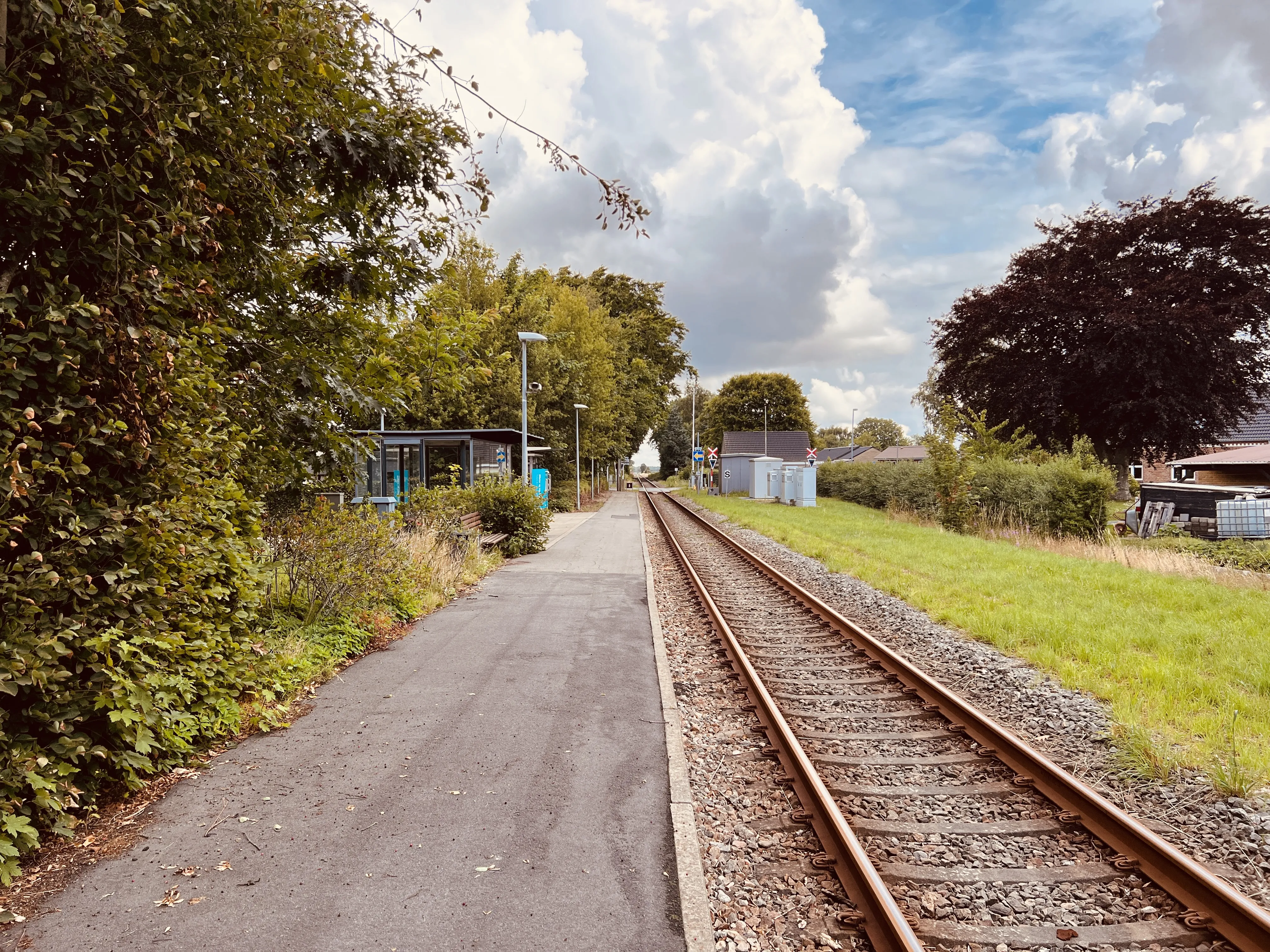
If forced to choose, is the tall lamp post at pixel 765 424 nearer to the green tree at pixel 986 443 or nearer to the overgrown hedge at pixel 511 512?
the green tree at pixel 986 443

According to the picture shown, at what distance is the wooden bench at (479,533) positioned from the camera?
1429 centimetres

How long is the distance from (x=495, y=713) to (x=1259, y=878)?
15.6 ft

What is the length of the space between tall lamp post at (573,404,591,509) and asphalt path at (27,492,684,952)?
1005 inches

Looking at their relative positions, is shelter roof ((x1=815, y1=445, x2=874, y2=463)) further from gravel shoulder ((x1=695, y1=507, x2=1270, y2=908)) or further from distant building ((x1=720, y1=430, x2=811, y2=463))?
gravel shoulder ((x1=695, y1=507, x2=1270, y2=908))

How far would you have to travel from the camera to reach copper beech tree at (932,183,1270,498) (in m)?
26.3

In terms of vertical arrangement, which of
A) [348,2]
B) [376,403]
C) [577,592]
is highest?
[348,2]

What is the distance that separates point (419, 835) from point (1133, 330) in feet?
98.0

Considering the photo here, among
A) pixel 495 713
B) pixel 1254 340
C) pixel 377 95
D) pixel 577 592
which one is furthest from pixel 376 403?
pixel 1254 340

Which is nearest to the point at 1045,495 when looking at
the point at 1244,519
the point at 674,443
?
the point at 1244,519

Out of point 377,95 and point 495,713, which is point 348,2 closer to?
point 377,95

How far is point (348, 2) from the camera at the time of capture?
17.2 ft

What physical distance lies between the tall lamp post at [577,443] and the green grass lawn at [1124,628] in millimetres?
18349

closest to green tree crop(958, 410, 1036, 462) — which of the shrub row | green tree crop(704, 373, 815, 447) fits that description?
the shrub row

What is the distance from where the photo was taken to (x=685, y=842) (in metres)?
3.92
